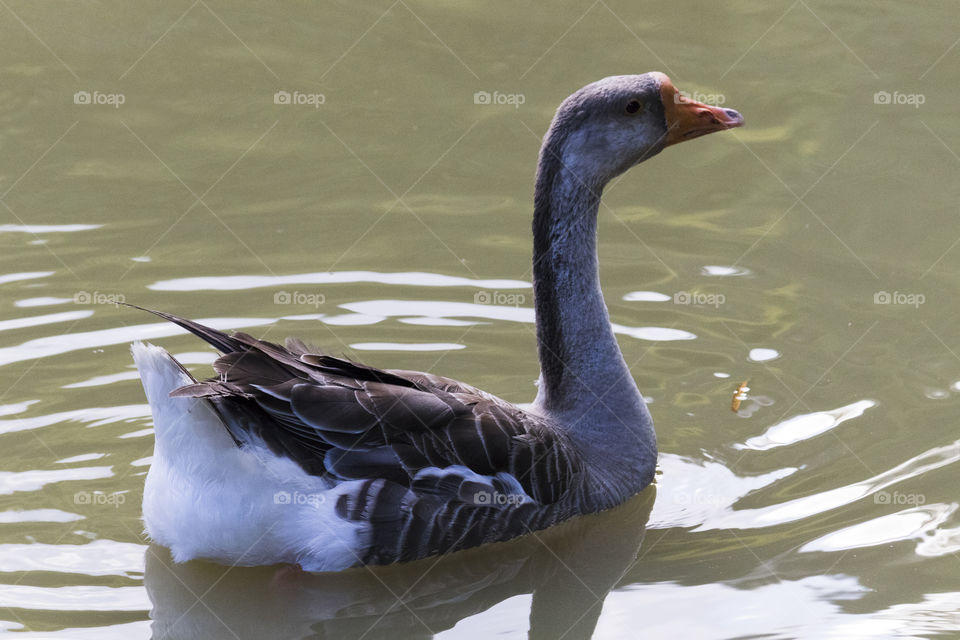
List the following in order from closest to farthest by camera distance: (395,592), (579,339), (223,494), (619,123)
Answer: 1. (223,494)
2. (395,592)
3. (619,123)
4. (579,339)

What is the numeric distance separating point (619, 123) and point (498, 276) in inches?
105

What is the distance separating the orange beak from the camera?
757 centimetres

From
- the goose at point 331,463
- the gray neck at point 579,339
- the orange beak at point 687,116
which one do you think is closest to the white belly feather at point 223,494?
the goose at point 331,463

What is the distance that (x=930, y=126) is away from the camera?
39.8ft

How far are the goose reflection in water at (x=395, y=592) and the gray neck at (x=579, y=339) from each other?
2.22 feet

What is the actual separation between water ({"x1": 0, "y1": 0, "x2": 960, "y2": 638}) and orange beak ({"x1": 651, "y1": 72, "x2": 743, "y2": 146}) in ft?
6.20

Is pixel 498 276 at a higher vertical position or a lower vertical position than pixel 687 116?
lower

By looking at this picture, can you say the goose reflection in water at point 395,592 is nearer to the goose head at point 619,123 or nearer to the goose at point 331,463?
the goose at point 331,463

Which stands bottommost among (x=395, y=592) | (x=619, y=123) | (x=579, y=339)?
→ (x=395, y=592)

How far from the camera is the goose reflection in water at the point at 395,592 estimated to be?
652 cm

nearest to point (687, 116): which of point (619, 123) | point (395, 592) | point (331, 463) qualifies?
point (619, 123)

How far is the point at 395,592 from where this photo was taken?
677 centimetres

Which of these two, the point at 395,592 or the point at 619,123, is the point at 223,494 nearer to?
the point at 395,592

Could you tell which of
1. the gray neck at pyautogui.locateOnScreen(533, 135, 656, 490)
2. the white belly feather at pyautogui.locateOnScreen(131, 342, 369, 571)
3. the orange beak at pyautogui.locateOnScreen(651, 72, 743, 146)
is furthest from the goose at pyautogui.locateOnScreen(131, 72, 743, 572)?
the orange beak at pyautogui.locateOnScreen(651, 72, 743, 146)
